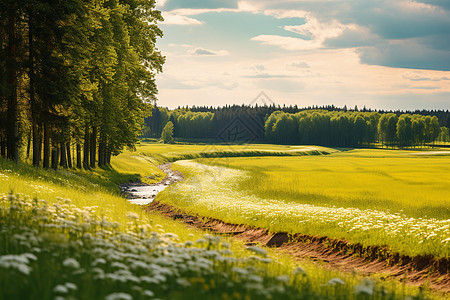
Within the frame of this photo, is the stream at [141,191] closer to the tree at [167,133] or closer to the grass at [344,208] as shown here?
the grass at [344,208]

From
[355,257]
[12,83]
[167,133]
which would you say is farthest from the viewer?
[167,133]

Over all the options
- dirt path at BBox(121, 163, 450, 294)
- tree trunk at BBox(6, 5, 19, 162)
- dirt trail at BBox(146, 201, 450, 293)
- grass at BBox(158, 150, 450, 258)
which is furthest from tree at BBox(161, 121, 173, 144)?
dirt trail at BBox(146, 201, 450, 293)

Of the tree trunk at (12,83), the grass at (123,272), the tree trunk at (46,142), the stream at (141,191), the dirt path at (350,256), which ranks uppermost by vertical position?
the tree trunk at (12,83)

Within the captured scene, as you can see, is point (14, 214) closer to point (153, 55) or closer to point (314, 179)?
point (314, 179)

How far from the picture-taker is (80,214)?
1084 centimetres

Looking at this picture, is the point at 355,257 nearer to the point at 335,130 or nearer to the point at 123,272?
the point at 123,272

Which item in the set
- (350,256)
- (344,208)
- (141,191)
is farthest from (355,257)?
(141,191)

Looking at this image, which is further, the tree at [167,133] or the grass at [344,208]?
the tree at [167,133]

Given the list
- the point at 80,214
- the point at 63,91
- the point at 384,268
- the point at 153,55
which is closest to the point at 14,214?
the point at 80,214

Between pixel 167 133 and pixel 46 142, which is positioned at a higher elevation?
pixel 167 133

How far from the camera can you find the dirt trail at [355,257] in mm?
13586

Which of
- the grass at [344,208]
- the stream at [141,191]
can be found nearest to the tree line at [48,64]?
the stream at [141,191]

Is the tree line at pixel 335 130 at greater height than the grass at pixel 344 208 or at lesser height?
greater

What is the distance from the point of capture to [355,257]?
16.1m
